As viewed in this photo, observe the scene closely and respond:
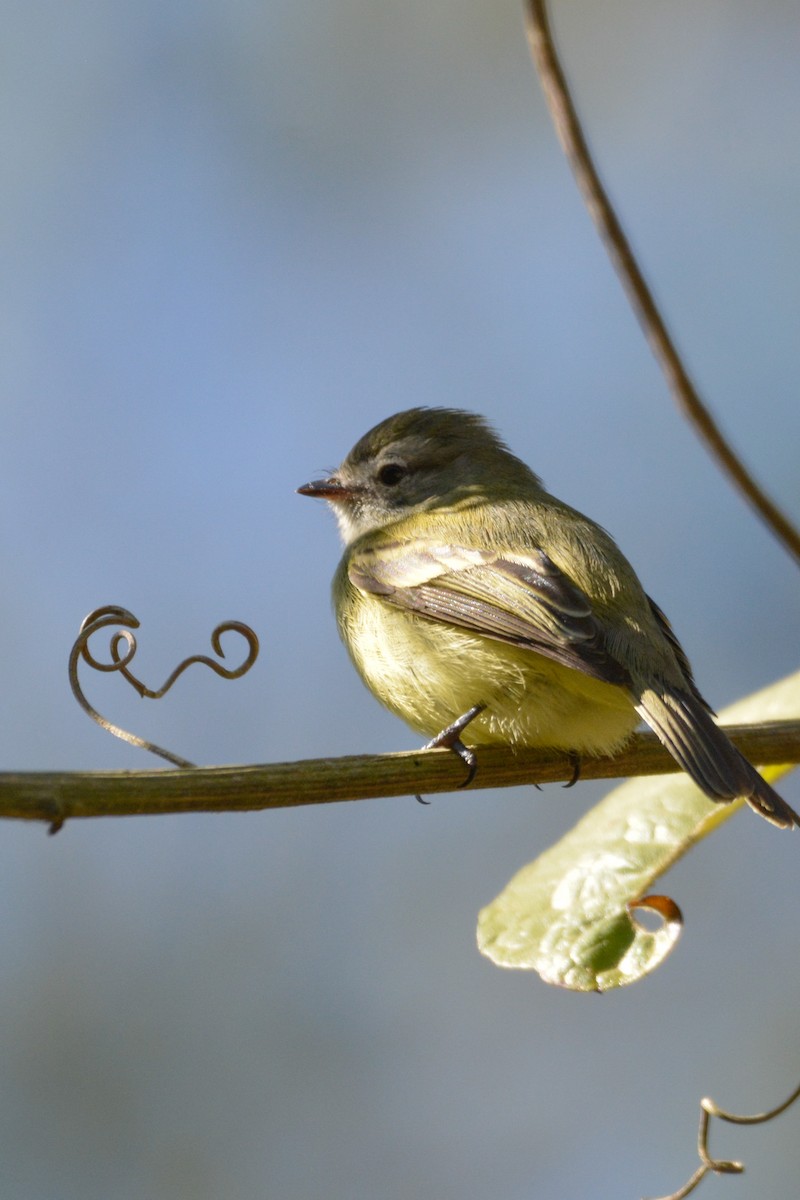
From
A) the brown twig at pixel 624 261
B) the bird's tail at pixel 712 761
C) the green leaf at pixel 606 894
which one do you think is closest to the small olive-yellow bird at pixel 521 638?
the bird's tail at pixel 712 761

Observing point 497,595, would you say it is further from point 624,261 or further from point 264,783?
point 624,261

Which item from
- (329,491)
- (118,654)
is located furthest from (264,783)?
(329,491)

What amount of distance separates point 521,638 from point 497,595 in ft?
0.74

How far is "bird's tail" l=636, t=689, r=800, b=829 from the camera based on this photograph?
2.64 m

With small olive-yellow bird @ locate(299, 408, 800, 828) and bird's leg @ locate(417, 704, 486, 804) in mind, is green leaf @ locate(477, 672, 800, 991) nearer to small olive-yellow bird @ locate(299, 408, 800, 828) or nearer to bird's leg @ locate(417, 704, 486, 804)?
small olive-yellow bird @ locate(299, 408, 800, 828)

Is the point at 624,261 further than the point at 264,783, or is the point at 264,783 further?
the point at 264,783

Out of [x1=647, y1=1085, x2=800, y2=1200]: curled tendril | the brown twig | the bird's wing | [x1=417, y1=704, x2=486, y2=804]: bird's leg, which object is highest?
the brown twig

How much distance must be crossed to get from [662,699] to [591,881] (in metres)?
0.53

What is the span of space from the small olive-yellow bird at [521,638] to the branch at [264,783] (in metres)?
0.10

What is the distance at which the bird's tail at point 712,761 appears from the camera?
2.64m

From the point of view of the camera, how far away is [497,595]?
346 centimetres

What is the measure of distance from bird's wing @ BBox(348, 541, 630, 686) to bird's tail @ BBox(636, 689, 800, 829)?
19 cm

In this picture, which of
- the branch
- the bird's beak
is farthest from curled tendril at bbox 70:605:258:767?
the bird's beak

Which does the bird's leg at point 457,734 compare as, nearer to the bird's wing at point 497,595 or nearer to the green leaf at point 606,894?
the bird's wing at point 497,595
